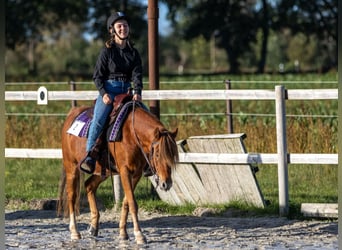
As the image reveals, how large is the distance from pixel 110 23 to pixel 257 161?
276 cm

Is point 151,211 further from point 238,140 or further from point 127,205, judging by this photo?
point 127,205

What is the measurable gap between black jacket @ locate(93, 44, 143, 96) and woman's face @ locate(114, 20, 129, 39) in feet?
0.57

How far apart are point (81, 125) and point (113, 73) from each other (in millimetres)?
704

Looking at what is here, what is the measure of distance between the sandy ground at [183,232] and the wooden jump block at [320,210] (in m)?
0.09

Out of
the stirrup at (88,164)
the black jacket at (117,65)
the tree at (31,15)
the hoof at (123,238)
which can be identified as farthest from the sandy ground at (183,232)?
the tree at (31,15)

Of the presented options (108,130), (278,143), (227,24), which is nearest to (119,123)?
(108,130)

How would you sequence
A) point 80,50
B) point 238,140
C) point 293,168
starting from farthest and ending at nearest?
1. point 80,50
2. point 293,168
3. point 238,140

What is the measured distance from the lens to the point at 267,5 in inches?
2761

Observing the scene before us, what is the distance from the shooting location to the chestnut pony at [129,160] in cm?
954

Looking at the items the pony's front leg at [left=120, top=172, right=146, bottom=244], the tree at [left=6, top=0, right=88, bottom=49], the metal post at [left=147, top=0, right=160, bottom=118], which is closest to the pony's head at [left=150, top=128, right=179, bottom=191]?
the pony's front leg at [left=120, top=172, right=146, bottom=244]

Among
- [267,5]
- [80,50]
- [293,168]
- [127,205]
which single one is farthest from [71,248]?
[80,50]

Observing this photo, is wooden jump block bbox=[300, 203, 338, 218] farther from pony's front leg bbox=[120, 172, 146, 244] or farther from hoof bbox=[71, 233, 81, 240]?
hoof bbox=[71, 233, 81, 240]

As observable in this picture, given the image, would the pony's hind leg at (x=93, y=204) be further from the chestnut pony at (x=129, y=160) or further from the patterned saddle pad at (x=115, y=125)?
the patterned saddle pad at (x=115, y=125)

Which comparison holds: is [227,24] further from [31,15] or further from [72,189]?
[72,189]
